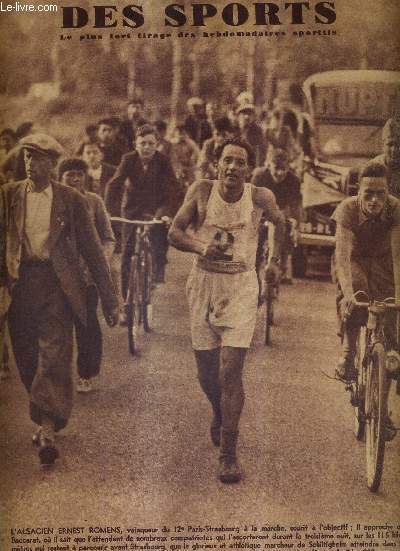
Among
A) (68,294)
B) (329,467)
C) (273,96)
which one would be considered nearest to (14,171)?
(68,294)

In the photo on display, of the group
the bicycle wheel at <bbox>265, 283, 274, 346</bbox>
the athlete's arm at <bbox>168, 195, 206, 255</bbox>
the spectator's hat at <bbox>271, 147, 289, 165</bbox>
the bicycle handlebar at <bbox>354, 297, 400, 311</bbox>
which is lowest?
the bicycle wheel at <bbox>265, 283, 274, 346</bbox>

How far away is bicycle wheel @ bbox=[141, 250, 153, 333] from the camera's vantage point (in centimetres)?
281

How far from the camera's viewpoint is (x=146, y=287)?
2.83 metres

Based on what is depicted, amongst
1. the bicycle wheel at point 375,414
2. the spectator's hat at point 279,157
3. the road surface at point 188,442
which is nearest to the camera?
the bicycle wheel at point 375,414

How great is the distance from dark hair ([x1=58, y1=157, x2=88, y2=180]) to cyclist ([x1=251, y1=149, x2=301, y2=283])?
28.4 inches

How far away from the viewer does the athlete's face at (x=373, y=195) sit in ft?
8.97

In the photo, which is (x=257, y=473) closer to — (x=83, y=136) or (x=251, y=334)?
(x=251, y=334)

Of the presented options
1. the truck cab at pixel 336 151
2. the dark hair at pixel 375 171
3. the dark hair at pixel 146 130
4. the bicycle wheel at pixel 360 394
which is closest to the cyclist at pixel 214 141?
the dark hair at pixel 146 130

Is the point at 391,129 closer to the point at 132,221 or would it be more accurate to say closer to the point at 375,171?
the point at 375,171

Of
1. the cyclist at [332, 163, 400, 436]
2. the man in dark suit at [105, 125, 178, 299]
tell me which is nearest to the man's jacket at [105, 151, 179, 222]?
the man in dark suit at [105, 125, 178, 299]

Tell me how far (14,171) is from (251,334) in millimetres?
1197

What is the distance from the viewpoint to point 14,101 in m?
2.76

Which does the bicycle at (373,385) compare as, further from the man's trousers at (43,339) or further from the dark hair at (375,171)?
the man's trousers at (43,339)

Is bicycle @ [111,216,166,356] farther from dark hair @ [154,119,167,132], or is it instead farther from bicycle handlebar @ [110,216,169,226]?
dark hair @ [154,119,167,132]
